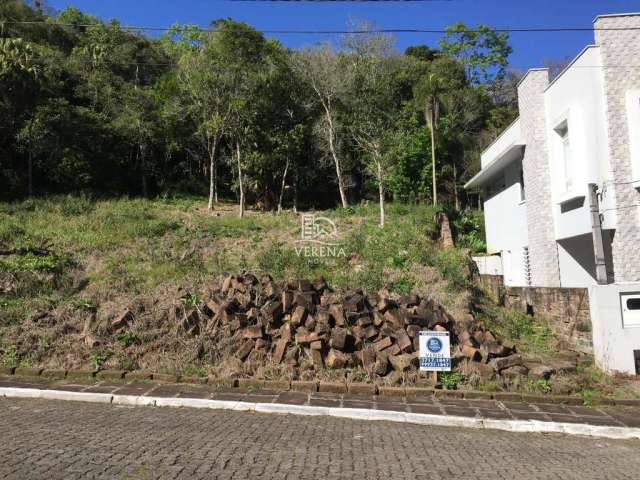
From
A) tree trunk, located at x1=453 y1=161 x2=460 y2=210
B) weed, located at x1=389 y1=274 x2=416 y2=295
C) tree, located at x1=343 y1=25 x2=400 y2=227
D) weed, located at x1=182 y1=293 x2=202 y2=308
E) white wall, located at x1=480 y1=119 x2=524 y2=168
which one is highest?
tree, located at x1=343 y1=25 x2=400 y2=227

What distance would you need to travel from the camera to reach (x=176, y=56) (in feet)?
99.0

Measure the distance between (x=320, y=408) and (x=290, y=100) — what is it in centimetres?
1950

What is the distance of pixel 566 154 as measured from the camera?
11336 mm

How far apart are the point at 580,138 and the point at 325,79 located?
49.2ft

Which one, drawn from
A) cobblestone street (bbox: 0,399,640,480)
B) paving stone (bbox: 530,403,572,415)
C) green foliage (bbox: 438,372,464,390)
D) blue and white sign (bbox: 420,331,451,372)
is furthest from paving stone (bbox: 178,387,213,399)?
paving stone (bbox: 530,403,572,415)

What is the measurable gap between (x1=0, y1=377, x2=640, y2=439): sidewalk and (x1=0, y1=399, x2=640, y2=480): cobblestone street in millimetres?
179

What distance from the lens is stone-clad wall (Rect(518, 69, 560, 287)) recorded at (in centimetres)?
1188

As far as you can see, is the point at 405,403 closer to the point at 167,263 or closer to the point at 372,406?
the point at 372,406

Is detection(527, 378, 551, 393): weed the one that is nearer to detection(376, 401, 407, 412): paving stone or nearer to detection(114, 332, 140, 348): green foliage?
detection(376, 401, 407, 412): paving stone

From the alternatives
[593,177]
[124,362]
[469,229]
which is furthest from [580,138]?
[469,229]

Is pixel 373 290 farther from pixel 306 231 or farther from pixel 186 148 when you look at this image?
pixel 186 148

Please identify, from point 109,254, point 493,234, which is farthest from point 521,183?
point 109,254

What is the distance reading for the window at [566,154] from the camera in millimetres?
10984

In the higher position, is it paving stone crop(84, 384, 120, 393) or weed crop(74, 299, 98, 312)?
weed crop(74, 299, 98, 312)
